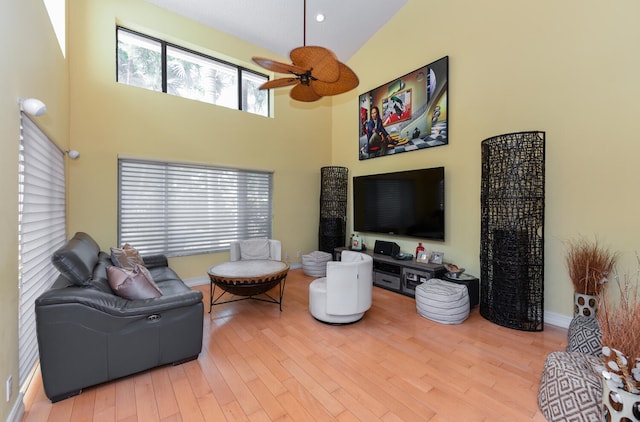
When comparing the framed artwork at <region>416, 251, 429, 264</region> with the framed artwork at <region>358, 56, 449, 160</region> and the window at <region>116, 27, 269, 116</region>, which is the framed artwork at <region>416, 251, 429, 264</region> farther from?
the window at <region>116, 27, 269, 116</region>

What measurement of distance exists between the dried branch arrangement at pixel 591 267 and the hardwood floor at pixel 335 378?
569mm

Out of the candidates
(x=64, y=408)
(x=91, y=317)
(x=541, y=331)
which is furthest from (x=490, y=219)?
(x=64, y=408)

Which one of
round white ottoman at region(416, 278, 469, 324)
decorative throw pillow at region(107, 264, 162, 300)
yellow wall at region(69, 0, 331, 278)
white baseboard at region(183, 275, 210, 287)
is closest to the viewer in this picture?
decorative throw pillow at region(107, 264, 162, 300)

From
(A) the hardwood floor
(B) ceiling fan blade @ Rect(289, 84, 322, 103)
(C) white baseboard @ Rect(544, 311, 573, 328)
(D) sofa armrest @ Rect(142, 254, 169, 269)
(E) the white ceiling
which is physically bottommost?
(A) the hardwood floor

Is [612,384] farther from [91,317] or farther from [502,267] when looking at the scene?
[91,317]

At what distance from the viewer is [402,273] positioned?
12.8 ft

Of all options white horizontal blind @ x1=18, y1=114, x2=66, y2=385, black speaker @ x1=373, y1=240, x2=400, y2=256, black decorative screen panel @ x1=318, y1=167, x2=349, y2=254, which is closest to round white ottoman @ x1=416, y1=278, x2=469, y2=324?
black speaker @ x1=373, y1=240, x2=400, y2=256

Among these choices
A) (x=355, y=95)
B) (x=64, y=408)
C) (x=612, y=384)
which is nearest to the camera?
(x=612, y=384)

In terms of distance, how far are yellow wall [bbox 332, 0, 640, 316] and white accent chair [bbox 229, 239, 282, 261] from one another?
7.81 feet

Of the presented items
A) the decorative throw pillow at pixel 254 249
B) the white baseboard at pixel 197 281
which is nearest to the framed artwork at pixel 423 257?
the decorative throw pillow at pixel 254 249

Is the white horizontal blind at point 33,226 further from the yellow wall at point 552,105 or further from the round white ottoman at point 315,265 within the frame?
the yellow wall at point 552,105

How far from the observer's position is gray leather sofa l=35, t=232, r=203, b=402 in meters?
1.76

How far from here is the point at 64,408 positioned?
175 cm

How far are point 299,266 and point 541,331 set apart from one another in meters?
3.76
